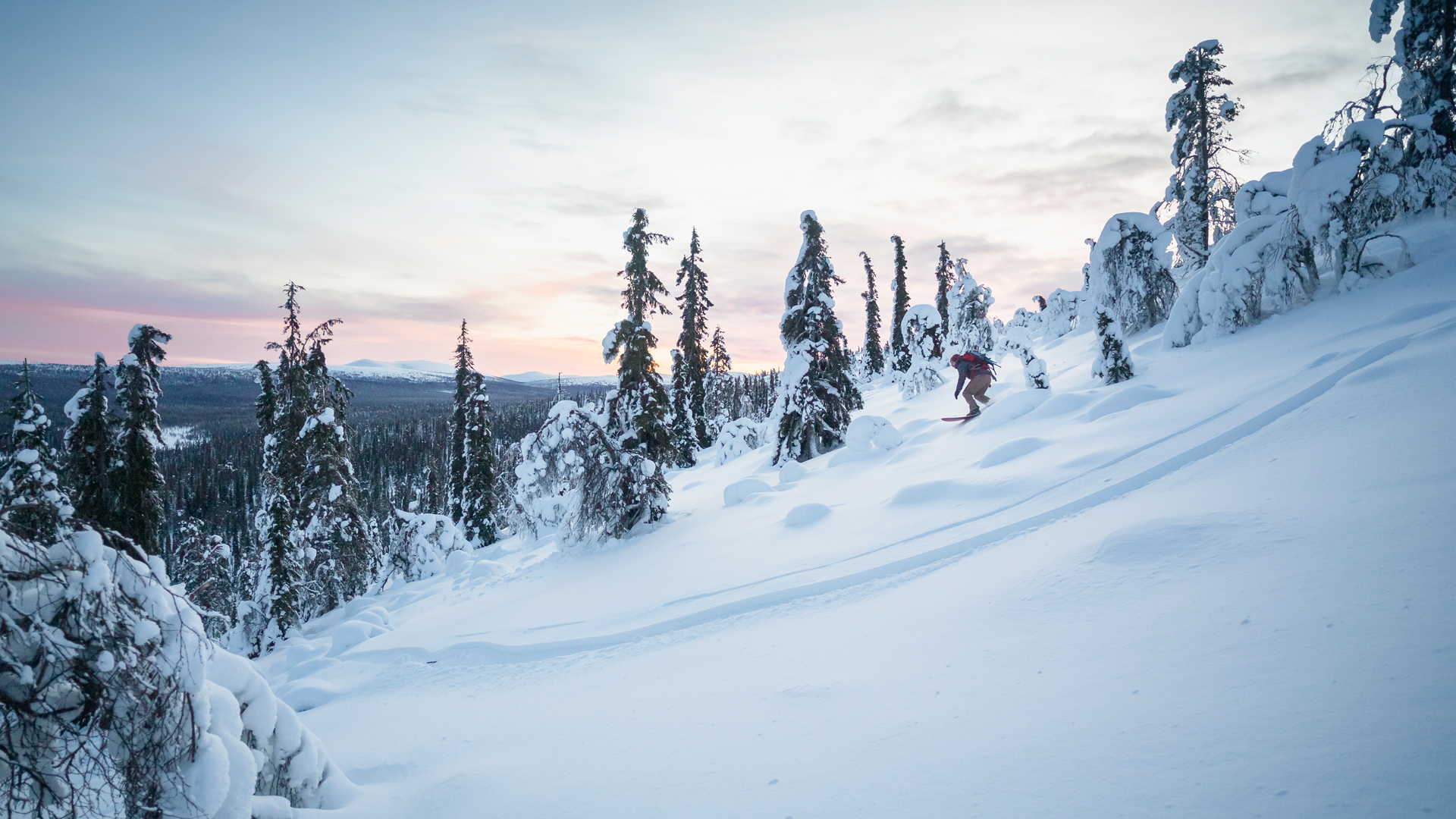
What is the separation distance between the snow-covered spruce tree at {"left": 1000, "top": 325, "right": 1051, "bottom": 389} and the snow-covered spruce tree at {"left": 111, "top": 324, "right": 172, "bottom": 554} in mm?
20290

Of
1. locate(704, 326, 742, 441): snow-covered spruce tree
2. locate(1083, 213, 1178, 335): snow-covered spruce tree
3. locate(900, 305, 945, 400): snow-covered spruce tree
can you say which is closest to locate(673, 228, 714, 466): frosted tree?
locate(704, 326, 742, 441): snow-covered spruce tree

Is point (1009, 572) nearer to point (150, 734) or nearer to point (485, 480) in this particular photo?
point (150, 734)

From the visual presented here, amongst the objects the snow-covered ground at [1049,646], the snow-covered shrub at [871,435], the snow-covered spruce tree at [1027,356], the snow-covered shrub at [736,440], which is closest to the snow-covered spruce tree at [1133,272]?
the snow-covered spruce tree at [1027,356]

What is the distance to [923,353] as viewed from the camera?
73.9 feet

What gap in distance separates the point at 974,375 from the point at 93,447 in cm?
2060

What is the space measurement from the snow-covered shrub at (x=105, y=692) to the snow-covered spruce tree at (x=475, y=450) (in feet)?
73.4

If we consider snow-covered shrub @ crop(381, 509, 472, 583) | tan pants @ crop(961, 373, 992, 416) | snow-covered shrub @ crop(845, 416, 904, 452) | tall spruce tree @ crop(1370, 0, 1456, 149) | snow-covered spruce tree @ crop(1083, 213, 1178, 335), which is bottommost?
snow-covered shrub @ crop(381, 509, 472, 583)

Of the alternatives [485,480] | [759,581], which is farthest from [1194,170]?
[485,480]

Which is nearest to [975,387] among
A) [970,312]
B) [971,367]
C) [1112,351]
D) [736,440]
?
[971,367]

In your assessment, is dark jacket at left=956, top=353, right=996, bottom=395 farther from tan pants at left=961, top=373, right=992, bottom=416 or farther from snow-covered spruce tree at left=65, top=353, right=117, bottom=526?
snow-covered spruce tree at left=65, top=353, right=117, bottom=526

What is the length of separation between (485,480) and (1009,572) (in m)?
23.9

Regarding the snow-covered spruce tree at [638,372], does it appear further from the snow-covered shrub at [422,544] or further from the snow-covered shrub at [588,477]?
the snow-covered shrub at [422,544]

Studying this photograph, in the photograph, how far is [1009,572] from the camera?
15.2 ft

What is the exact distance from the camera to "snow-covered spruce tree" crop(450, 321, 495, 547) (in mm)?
24031
